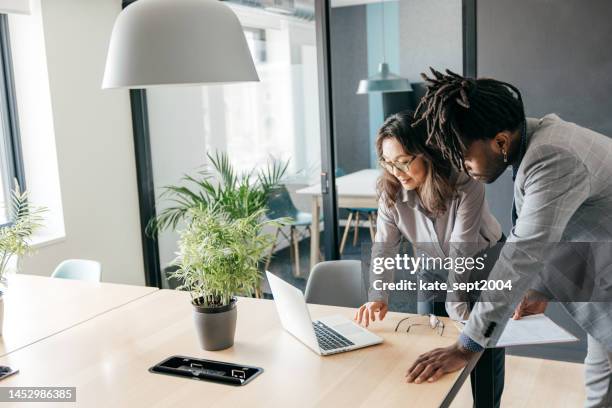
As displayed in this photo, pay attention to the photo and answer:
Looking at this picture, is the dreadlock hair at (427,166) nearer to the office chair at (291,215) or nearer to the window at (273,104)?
the window at (273,104)

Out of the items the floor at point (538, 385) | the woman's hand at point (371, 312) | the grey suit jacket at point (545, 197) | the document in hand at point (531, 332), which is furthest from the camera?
the floor at point (538, 385)

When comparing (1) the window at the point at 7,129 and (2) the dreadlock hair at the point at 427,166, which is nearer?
(2) the dreadlock hair at the point at 427,166

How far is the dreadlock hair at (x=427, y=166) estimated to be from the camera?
2.22 metres

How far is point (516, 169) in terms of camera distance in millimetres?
1790

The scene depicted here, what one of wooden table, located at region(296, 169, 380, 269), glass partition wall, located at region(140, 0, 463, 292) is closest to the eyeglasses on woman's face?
glass partition wall, located at region(140, 0, 463, 292)

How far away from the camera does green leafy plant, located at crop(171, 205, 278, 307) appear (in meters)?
1.92

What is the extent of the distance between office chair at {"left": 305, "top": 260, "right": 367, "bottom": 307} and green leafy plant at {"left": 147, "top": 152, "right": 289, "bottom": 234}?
3.71ft

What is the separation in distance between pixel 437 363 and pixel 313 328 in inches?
14.6

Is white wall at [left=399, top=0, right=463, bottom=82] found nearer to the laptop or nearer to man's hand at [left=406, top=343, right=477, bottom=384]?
the laptop

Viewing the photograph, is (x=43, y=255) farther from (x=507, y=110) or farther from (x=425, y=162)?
(x=507, y=110)

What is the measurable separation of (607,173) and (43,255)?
10.7 ft

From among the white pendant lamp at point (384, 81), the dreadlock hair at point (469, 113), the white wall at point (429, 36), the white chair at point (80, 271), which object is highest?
the white wall at point (429, 36)

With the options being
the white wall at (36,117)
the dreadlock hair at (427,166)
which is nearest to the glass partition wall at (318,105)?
the white wall at (36,117)

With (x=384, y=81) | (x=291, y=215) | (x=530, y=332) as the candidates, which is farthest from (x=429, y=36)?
(x=530, y=332)
